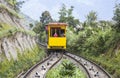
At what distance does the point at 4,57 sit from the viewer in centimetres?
2056

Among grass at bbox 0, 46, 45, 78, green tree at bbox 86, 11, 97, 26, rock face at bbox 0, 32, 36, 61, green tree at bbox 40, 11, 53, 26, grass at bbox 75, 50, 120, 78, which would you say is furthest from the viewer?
green tree at bbox 40, 11, 53, 26

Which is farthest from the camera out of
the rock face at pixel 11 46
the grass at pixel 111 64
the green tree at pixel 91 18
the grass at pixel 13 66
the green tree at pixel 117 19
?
the green tree at pixel 91 18

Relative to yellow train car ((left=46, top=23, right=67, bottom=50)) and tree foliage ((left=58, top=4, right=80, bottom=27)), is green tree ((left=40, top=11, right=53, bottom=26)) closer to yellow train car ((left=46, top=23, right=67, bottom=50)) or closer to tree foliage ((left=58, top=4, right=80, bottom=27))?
tree foliage ((left=58, top=4, right=80, bottom=27))

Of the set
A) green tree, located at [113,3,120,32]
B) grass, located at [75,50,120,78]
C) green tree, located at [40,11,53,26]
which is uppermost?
green tree, located at [113,3,120,32]

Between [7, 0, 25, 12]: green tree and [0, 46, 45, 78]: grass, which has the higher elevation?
[7, 0, 25, 12]: green tree

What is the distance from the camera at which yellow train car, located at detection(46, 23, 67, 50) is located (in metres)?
34.7

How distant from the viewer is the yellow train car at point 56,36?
34.7 metres

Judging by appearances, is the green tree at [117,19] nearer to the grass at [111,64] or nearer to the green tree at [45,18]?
the grass at [111,64]

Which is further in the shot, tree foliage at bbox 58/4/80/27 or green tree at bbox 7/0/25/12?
tree foliage at bbox 58/4/80/27

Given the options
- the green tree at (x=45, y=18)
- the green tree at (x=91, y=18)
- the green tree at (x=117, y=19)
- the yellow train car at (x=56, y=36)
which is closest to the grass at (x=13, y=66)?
the green tree at (x=117, y=19)

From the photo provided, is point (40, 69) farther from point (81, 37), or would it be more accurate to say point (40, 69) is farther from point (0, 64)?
point (81, 37)

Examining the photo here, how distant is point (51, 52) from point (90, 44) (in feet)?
13.7

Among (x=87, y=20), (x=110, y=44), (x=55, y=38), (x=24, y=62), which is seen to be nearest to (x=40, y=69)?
(x=24, y=62)

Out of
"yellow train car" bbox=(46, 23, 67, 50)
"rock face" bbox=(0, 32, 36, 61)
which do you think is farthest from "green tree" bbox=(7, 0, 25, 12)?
"rock face" bbox=(0, 32, 36, 61)
